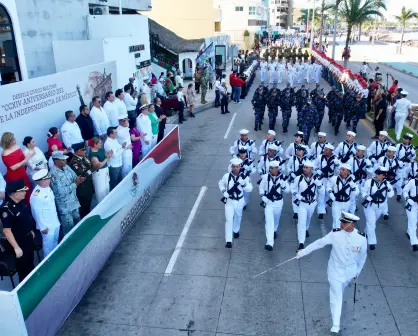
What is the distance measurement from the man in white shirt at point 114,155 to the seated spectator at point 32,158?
1459 millimetres

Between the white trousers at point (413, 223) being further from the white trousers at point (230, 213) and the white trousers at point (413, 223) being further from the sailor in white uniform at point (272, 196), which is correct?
the white trousers at point (230, 213)

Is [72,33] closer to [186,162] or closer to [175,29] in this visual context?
[186,162]

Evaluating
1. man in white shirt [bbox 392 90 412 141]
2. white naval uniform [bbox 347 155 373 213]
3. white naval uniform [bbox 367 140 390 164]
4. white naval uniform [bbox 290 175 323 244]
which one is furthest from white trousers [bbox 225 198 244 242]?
man in white shirt [bbox 392 90 412 141]

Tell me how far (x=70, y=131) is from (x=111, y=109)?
2255 mm

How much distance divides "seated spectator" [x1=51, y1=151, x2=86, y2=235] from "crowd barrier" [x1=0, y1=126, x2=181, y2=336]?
0.49 meters

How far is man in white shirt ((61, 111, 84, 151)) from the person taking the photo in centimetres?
895

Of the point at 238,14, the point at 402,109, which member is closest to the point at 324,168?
the point at 402,109

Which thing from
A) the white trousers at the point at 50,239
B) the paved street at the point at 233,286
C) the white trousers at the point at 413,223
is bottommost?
the paved street at the point at 233,286

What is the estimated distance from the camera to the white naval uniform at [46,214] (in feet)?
20.9

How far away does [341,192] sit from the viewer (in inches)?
318

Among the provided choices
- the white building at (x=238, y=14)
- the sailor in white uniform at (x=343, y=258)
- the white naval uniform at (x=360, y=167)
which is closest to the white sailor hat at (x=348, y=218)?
the sailor in white uniform at (x=343, y=258)

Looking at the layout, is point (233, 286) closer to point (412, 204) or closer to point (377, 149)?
point (412, 204)

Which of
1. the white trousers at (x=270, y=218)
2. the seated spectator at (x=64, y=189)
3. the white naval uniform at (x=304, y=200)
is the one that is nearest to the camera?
the seated spectator at (x=64, y=189)

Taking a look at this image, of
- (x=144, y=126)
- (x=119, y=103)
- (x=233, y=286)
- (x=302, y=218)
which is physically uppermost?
(x=119, y=103)
